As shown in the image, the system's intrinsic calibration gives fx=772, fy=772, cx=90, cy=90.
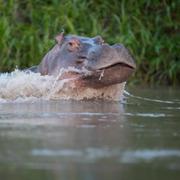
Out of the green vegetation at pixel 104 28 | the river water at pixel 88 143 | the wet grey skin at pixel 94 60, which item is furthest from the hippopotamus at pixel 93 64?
the green vegetation at pixel 104 28

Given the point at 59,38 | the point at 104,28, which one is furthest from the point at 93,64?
the point at 104,28

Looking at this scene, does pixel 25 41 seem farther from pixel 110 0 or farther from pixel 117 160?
pixel 117 160

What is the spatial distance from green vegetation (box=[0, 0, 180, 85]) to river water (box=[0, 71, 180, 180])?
4701 mm

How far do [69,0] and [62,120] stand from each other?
20.0 ft

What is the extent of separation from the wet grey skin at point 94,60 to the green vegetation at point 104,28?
3146 millimetres

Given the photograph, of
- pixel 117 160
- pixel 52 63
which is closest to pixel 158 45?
pixel 52 63

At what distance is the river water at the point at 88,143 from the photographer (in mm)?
2379

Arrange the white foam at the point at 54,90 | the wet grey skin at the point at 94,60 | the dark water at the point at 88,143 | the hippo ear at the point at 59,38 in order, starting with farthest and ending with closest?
the hippo ear at the point at 59,38 < the white foam at the point at 54,90 < the wet grey skin at the point at 94,60 < the dark water at the point at 88,143

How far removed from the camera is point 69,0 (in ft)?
32.6

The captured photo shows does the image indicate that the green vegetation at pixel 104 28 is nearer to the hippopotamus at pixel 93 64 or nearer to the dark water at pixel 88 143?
the hippopotamus at pixel 93 64

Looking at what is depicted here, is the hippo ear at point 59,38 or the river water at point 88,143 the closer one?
the river water at point 88,143

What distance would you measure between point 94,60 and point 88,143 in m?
2.45

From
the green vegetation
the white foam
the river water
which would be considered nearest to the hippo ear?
the white foam

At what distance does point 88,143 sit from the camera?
2.97 m
